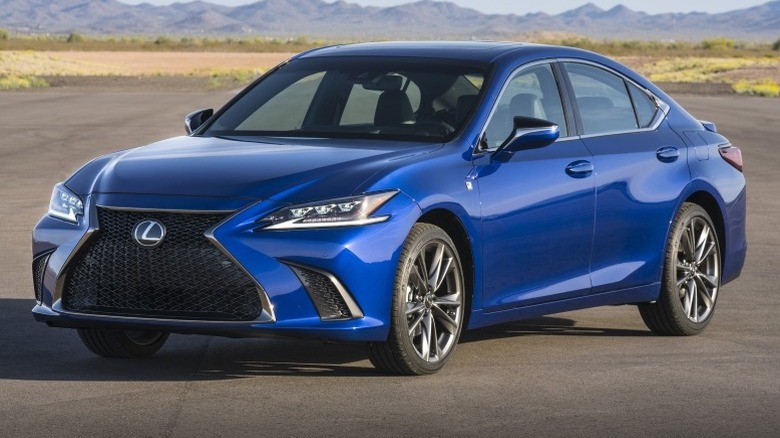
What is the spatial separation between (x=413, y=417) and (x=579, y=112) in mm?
2728

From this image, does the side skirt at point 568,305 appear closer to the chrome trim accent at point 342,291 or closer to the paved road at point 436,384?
the paved road at point 436,384

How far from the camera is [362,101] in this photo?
9.05m

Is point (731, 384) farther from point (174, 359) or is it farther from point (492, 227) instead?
point (174, 359)

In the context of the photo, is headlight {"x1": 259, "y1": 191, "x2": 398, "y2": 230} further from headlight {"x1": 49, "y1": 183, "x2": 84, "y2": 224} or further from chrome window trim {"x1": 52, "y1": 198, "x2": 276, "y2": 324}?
headlight {"x1": 49, "y1": 183, "x2": 84, "y2": 224}

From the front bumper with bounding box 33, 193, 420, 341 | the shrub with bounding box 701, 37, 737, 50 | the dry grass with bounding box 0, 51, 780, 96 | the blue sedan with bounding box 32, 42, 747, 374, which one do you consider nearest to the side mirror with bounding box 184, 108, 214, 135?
the blue sedan with bounding box 32, 42, 747, 374

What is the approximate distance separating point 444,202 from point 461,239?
1.12 ft

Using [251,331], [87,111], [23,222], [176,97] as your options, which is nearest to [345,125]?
[251,331]

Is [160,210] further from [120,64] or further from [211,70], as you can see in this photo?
[120,64]

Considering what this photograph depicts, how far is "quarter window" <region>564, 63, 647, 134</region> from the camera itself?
902cm

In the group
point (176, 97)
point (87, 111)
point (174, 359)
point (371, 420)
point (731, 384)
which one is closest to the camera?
point (371, 420)

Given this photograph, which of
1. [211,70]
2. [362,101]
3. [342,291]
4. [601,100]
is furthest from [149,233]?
[211,70]

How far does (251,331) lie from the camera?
7203 mm

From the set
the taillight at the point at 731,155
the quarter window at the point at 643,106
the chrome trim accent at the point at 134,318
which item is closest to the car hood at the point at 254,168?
the chrome trim accent at the point at 134,318

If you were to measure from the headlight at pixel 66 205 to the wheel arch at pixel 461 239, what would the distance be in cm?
161
